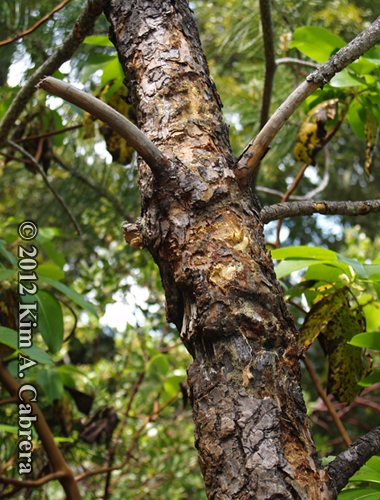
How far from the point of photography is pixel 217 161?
0.50 meters

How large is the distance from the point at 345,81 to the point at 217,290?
59cm

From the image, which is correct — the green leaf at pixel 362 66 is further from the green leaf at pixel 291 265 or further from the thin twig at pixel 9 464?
the thin twig at pixel 9 464

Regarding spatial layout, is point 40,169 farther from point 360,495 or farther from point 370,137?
point 360,495

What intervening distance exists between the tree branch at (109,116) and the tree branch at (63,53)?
16.0 inches

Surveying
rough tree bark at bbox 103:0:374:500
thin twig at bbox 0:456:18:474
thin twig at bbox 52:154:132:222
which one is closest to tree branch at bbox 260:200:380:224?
rough tree bark at bbox 103:0:374:500

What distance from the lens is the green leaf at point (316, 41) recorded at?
32.0 inches

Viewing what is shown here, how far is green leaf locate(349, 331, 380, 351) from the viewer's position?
1.78 ft

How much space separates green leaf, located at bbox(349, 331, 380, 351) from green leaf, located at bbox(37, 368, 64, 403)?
84 centimetres

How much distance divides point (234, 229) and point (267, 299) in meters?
0.09

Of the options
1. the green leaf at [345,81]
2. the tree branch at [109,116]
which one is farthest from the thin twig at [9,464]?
the green leaf at [345,81]

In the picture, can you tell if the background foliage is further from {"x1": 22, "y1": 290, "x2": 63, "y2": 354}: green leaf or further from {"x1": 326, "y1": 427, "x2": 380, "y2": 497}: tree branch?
{"x1": 326, "y1": 427, "x2": 380, "y2": 497}: tree branch

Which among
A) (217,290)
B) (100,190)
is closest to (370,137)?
(217,290)

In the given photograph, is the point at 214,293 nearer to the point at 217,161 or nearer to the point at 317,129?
the point at 217,161

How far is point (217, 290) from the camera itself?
0.43m
